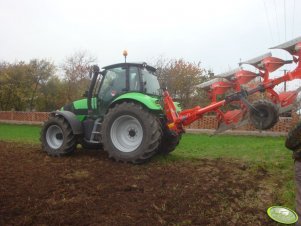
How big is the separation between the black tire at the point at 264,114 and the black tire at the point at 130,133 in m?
1.79

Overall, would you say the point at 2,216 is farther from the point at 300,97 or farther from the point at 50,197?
the point at 300,97

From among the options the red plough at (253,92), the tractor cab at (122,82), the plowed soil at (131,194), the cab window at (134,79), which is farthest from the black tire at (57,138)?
the red plough at (253,92)

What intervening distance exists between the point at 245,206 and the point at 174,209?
3.12 ft

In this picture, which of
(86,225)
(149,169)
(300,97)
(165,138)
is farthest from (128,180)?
(300,97)

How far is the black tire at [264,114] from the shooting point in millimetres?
5906

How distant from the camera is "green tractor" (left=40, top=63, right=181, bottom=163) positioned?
6.64m

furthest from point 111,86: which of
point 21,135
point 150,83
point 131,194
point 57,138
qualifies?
point 21,135

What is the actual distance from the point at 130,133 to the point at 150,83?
53.2 inches

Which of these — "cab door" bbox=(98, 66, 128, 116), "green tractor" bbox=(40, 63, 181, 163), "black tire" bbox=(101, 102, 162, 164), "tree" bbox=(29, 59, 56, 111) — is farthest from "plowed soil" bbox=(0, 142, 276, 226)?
"tree" bbox=(29, 59, 56, 111)

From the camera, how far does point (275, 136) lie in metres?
17.0

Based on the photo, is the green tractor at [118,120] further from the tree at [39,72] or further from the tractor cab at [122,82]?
the tree at [39,72]

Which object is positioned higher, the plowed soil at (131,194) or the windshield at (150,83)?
the windshield at (150,83)

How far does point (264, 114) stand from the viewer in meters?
6.03

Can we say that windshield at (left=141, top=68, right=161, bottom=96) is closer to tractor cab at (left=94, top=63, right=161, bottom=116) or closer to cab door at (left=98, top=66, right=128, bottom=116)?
tractor cab at (left=94, top=63, right=161, bottom=116)
